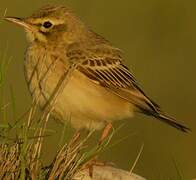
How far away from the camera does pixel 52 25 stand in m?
10.2

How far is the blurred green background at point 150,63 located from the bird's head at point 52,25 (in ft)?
6.01

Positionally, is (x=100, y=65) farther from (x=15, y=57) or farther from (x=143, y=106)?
(x=15, y=57)

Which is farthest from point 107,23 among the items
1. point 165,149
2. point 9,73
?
point 165,149

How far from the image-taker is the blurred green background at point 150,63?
12.6 m

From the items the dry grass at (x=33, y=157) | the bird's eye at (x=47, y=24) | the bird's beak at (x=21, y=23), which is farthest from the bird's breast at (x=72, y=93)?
the dry grass at (x=33, y=157)

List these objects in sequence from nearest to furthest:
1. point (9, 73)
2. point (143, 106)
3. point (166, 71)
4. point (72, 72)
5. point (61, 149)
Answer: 1. point (61, 149)
2. point (72, 72)
3. point (143, 106)
4. point (9, 73)
5. point (166, 71)

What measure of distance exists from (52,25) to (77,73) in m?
0.75

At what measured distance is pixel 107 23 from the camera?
53.9 ft

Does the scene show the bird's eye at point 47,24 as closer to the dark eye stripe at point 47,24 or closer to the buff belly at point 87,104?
the dark eye stripe at point 47,24

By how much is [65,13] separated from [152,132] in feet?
11.7

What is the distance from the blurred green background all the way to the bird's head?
183cm

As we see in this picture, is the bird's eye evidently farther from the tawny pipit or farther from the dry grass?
the dry grass

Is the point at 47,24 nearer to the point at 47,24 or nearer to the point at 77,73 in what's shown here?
the point at 47,24

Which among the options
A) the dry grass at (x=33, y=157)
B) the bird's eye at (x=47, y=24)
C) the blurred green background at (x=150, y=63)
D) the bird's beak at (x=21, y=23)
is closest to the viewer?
the dry grass at (x=33, y=157)
